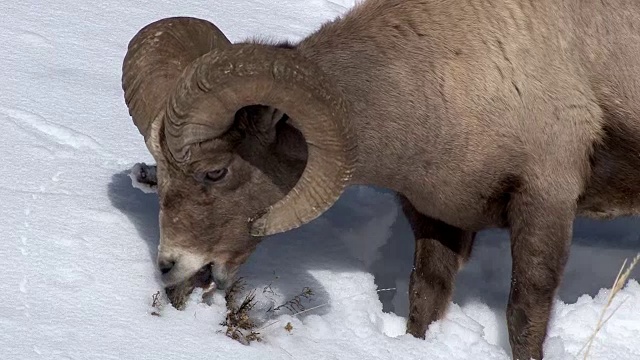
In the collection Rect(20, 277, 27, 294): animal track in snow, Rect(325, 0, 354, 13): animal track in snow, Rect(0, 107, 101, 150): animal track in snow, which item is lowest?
Rect(325, 0, 354, 13): animal track in snow

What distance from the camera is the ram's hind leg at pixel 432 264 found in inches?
310

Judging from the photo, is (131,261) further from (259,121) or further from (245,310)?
(259,121)

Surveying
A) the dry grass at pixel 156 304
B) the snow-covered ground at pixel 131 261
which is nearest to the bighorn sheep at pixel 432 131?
the dry grass at pixel 156 304

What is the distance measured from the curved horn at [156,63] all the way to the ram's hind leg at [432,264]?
1809 millimetres

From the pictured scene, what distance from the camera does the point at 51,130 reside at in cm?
838

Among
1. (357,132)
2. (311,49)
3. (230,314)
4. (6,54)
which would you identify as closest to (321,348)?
(230,314)

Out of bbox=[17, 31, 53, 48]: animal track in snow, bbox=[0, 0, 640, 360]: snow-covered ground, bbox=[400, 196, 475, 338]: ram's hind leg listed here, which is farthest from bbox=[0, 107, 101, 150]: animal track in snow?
bbox=[400, 196, 475, 338]: ram's hind leg

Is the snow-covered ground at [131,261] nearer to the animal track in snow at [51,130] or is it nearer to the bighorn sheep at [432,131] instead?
the animal track in snow at [51,130]

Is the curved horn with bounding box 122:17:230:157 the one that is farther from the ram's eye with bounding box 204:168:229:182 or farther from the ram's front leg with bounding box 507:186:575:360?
the ram's front leg with bounding box 507:186:575:360

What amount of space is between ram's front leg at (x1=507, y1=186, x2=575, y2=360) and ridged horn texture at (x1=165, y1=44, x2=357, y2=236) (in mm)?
Result: 1190

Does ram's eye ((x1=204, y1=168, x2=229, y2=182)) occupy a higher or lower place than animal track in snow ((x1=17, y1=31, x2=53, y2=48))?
higher

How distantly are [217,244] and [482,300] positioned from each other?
2352mm

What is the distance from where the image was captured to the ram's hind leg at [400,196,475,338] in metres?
7.88

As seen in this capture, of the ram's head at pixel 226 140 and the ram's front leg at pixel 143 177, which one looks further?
the ram's front leg at pixel 143 177
